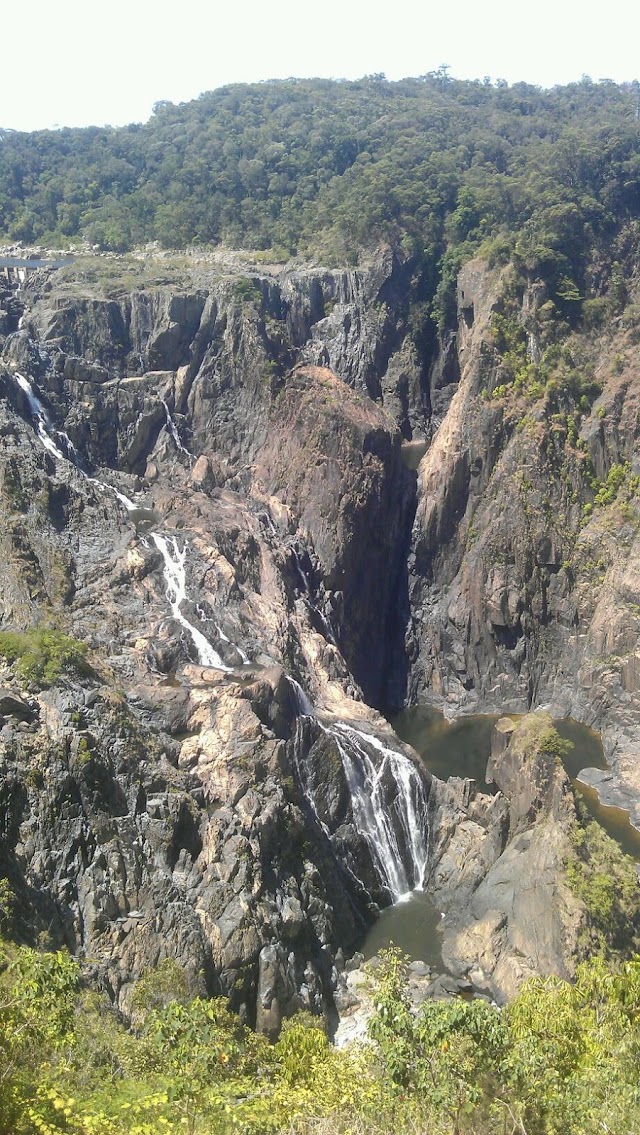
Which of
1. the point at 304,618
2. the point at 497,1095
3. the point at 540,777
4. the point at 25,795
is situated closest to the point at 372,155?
the point at 304,618

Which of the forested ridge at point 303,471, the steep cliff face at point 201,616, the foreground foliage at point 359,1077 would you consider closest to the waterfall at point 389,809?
the steep cliff face at point 201,616

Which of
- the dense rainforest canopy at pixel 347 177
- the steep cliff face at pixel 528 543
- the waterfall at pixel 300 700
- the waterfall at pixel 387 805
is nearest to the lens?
the waterfall at pixel 387 805

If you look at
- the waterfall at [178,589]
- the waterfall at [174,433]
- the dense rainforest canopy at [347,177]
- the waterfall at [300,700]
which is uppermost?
the dense rainforest canopy at [347,177]

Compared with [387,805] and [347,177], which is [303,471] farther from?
[347,177]

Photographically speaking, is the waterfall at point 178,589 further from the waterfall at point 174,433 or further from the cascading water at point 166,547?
the waterfall at point 174,433

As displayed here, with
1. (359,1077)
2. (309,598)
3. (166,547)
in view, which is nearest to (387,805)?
(309,598)

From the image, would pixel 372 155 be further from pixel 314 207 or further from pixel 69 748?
pixel 69 748

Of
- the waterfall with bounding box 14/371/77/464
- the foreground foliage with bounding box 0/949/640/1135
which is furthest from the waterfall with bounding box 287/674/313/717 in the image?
the foreground foliage with bounding box 0/949/640/1135
